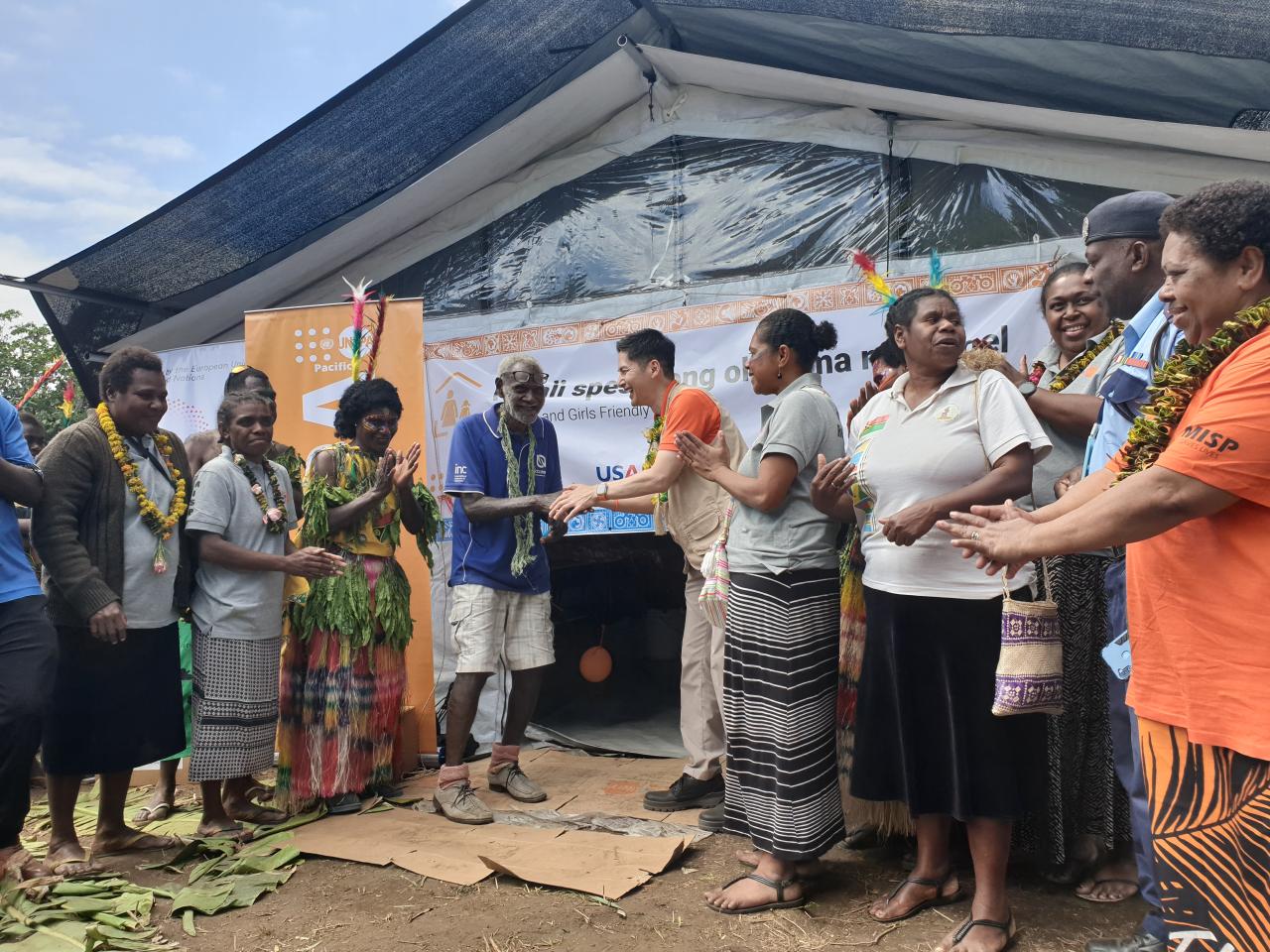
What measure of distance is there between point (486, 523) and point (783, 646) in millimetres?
1869

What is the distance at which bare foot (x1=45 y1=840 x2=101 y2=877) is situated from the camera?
3.37 meters

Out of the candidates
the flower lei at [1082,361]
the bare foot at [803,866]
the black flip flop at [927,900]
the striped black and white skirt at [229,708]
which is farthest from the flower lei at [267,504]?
the flower lei at [1082,361]

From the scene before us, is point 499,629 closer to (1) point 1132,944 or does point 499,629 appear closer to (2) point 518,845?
(2) point 518,845

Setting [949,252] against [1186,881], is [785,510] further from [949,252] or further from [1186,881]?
[949,252]

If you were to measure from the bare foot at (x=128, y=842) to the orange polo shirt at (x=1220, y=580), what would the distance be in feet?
12.1

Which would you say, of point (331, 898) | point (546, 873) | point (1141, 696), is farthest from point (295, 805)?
point (1141, 696)

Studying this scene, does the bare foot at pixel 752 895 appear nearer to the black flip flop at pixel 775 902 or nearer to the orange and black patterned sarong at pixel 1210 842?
the black flip flop at pixel 775 902

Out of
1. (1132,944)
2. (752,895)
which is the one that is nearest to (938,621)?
(1132,944)

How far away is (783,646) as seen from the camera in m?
2.99

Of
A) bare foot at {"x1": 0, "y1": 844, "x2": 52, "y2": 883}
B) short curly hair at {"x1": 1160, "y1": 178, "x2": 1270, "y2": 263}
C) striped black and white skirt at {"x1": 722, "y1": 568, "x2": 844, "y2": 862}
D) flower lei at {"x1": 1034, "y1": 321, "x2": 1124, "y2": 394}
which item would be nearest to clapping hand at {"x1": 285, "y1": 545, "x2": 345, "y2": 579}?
bare foot at {"x1": 0, "y1": 844, "x2": 52, "y2": 883}

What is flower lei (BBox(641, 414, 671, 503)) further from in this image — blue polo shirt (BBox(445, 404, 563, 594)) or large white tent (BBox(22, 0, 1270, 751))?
large white tent (BBox(22, 0, 1270, 751))

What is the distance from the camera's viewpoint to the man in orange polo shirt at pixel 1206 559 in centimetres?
154

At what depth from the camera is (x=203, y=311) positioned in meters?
6.41

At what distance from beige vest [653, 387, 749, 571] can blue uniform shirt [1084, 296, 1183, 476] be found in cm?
189
